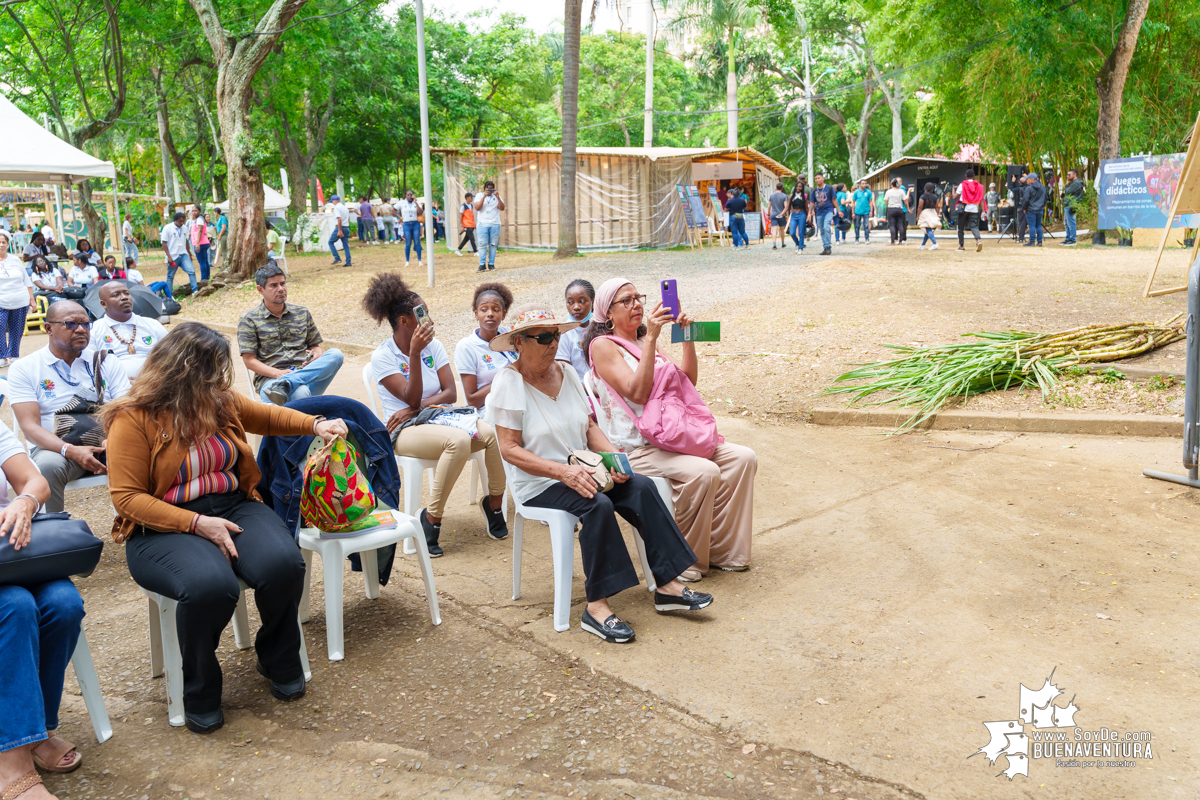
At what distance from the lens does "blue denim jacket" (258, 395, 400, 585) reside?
3727mm

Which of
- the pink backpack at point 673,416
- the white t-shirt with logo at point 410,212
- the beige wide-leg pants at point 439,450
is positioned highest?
the white t-shirt with logo at point 410,212

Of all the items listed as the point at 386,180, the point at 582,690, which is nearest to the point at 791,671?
the point at 582,690

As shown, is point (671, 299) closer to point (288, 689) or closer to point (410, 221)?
point (288, 689)

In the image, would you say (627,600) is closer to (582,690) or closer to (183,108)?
(582,690)

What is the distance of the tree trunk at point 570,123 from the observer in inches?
697

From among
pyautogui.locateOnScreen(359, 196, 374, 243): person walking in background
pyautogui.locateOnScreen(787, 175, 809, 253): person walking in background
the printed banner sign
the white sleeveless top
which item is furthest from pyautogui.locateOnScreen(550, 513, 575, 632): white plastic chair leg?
pyautogui.locateOnScreen(359, 196, 374, 243): person walking in background

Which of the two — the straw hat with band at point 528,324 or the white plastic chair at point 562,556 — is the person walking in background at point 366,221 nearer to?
the straw hat with band at point 528,324

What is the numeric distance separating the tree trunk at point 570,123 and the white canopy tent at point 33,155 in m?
8.55

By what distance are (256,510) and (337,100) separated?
2892cm

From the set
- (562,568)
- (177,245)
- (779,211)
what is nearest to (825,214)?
(779,211)

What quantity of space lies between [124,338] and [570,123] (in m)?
14.0

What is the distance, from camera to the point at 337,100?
29406mm

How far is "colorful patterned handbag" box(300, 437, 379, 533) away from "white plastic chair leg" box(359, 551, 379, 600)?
1.72ft

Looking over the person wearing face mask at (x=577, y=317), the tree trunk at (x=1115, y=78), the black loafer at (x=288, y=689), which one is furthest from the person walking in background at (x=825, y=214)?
the black loafer at (x=288, y=689)
